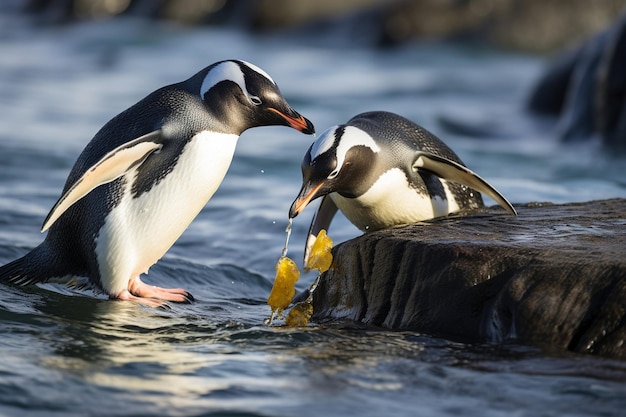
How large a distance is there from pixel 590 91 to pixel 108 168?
6.94 metres

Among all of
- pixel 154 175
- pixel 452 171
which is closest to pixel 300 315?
pixel 154 175

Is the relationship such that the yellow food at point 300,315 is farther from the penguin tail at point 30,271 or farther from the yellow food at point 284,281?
the penguin tail at point 30,271

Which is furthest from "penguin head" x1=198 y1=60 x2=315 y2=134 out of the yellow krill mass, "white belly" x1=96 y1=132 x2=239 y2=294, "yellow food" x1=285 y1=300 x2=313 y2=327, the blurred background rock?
the blurred background rock

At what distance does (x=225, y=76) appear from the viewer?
4918mm

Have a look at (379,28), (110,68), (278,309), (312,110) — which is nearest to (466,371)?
(278,309)

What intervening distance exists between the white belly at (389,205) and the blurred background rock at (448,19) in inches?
533

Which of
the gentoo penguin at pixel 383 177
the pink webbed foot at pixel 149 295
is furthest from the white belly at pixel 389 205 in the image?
the pink webbed foot at pixel 149 295

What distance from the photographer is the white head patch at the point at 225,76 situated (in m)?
4.89

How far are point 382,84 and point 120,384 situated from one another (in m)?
→ 12.1

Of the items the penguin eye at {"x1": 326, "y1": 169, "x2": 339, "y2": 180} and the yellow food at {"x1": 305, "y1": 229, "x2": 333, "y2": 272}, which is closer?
the penguin eye at {"x1": 326, "y1": 169, "x2": 339, "y2": 180}

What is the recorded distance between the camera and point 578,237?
4.23 metres

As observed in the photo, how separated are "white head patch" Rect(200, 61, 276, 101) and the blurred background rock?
1376cm

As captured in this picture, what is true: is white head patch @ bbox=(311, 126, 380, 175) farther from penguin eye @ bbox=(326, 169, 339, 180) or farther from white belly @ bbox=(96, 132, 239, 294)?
white belly @ bbox=(96, 132, 239, 294)

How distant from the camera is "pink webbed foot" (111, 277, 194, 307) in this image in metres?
4.86
